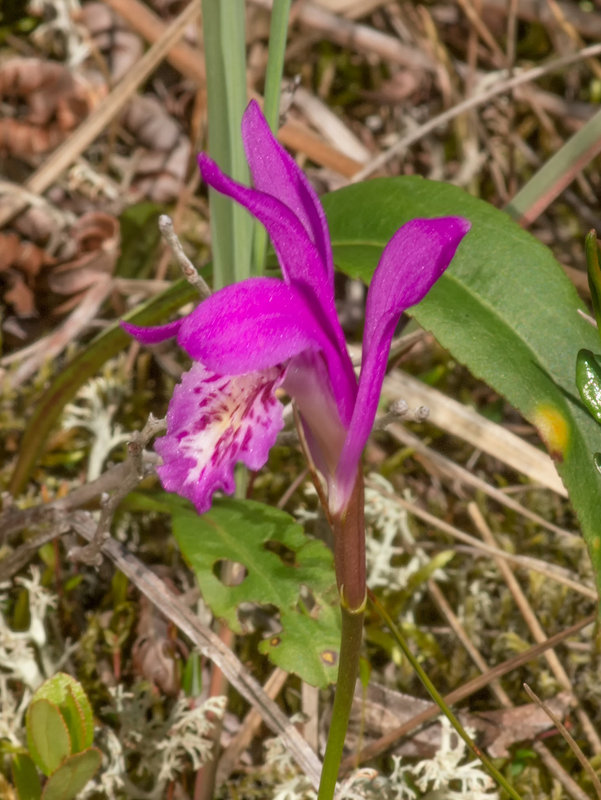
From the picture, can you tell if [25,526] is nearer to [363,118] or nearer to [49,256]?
[49,256]

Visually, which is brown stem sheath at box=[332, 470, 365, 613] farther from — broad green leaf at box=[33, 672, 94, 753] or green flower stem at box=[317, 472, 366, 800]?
broad green leaf at box=[33, 672, 94, 753]

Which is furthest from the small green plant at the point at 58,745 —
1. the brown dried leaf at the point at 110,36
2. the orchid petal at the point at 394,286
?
the brown dried leaf at the point at 110,36

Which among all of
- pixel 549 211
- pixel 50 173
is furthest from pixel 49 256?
pixel 549 211

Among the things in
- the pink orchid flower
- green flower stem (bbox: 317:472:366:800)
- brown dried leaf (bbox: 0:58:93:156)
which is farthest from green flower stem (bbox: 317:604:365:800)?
brown dried leaf (bbox: 0:58:93:156)

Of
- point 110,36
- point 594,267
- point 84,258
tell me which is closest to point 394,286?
point 594,267

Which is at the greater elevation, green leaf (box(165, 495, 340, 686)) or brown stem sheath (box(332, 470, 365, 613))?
brown stem sheath (box(332, 470, 365, 613))

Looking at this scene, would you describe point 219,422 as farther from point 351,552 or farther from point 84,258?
point 84,258
